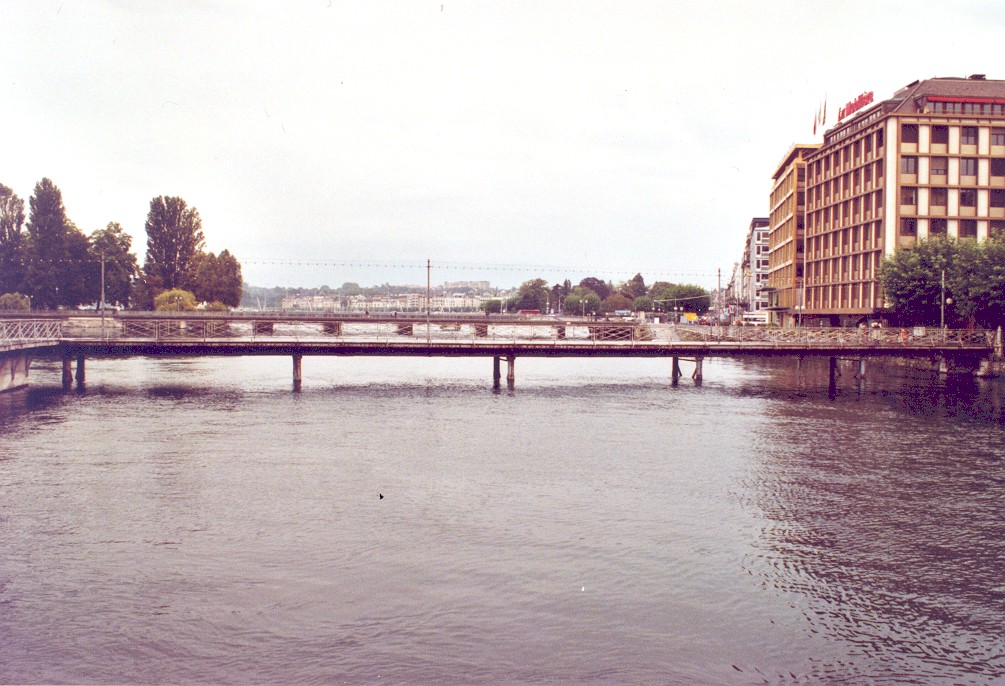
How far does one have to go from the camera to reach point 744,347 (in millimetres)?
78312

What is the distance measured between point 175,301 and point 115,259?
49.5ft

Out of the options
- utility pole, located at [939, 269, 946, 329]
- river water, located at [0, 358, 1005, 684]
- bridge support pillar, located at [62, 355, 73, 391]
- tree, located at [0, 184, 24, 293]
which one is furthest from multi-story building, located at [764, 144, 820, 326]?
tree, located at [0, 184, 24, 293]

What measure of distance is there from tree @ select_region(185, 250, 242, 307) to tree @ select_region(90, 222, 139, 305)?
1117 cm

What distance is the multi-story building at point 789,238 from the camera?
13625 cm

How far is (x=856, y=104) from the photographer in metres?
112

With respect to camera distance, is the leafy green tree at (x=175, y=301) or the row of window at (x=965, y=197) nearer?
the row of window at (x=965, y=197)

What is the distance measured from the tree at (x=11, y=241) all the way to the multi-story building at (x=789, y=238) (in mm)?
132108

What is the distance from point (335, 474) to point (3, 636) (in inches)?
730

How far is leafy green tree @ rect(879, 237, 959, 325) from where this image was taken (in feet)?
281

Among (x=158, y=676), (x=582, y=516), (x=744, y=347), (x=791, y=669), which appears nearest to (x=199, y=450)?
(x=582, y=516)

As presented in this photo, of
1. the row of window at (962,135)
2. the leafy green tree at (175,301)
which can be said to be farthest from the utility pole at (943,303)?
the leafy green tree at (175,301)

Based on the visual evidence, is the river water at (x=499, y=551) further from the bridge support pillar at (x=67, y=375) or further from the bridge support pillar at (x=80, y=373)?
the bridge support pillar at (x=80, y=373)

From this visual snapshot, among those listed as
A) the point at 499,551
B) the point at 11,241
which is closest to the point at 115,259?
the point at 11,241

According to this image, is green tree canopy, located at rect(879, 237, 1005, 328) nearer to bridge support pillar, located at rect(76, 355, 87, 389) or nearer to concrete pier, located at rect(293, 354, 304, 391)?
concrete pier, located at rect(293, 354, 304, 391)
